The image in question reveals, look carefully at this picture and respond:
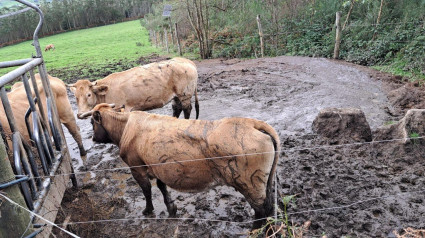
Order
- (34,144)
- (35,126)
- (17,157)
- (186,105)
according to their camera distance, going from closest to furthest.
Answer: (17,157) → (35,126) → (34,144) → (186,105)

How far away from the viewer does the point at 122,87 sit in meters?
6.46

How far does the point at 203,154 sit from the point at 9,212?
2000 millimetres

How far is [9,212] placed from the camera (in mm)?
1796

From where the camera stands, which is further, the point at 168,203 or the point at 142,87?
the point at 142,87

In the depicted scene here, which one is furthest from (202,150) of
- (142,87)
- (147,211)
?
(142,87)

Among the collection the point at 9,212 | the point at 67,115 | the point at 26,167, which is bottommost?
the point at 67,115

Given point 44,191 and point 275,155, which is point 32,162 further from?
point 275,155

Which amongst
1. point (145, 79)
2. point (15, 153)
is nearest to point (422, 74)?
point (145, 79)

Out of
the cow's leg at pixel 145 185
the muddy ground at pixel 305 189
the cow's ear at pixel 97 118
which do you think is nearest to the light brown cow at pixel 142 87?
the muddy ground at pixel 305 189

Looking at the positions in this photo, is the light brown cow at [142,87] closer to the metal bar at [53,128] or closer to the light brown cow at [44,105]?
the light brown cow at [44,105]

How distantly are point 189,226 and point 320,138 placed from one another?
3.46m

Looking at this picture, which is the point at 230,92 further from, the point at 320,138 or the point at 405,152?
the point at 405,152

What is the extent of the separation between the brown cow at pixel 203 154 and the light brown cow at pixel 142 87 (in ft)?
7.85

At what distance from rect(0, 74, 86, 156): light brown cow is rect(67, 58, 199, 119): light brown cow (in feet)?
1.34
